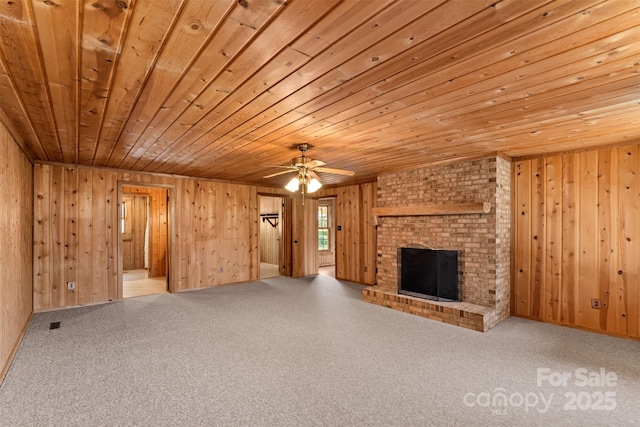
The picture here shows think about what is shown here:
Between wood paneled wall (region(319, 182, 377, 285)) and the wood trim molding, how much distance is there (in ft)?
3.29

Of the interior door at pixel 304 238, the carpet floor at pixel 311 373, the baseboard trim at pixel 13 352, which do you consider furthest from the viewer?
the interior door at pixel 304 238

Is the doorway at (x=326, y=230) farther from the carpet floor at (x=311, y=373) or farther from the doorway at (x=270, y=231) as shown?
the carpet floor at (x=311, y=373)

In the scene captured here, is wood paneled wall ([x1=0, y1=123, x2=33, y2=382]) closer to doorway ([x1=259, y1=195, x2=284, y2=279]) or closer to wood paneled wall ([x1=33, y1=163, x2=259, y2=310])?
wood paneled wall ([x1=33, y1=163, x2=259, y2=310])

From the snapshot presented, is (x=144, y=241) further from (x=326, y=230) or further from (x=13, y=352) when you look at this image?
(x=13, y=352)

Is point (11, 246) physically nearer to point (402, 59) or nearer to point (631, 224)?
point (402, 59)

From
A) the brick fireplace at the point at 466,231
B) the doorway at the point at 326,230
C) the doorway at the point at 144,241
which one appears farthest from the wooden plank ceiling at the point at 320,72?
the doorway at the point at 326,230

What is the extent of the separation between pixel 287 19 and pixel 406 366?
116 inches

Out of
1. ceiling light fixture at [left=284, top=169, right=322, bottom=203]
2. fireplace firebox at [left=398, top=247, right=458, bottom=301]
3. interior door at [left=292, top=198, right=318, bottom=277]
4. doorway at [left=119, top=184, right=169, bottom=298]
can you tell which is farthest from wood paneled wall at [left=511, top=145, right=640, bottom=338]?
doorway at [left=119, top=184, right=169, bottom=298]

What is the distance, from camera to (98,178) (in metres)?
5.19

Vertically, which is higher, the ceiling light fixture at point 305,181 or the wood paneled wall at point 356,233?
the ceiling light fixture at point 305,181

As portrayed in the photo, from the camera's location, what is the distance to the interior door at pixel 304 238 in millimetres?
7535

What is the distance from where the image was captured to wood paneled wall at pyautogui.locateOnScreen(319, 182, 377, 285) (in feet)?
21.4

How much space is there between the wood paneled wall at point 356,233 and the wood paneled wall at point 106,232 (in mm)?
2116

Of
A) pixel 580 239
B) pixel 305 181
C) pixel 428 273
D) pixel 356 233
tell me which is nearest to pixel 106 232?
pixel 305 181
